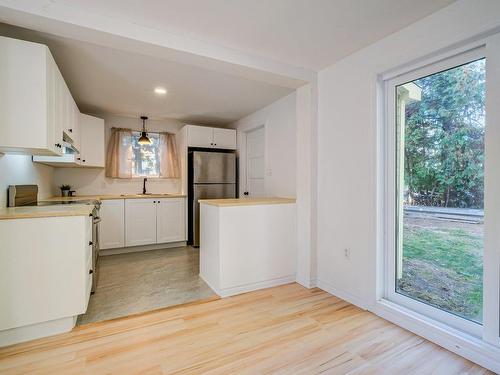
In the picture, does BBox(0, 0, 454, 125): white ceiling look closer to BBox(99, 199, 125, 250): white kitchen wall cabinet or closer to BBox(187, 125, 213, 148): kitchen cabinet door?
BBox(187, 125, 213, 148): kitchen cabinet door

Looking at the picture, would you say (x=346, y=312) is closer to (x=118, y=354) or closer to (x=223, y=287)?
(x=223, y=287)

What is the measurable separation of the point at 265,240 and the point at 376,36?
2.16 m

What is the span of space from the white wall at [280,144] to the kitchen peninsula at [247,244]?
0.61 meters

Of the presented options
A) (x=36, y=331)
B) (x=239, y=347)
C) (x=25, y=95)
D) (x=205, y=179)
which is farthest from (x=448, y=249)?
(x=205, y=179)

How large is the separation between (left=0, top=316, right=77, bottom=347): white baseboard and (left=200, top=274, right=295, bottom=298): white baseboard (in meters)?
1.24

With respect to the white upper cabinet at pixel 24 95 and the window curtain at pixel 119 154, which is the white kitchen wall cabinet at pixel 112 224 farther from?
the white upper cabinet at pixel 24 95

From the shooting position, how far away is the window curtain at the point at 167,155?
481cm

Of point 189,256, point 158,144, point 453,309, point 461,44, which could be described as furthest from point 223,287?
point 158,144

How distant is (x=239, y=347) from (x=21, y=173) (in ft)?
8.62

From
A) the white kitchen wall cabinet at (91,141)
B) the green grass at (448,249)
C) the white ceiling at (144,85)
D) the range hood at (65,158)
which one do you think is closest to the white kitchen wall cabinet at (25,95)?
the white ceiling at (144,85)

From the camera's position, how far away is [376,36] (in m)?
2.12

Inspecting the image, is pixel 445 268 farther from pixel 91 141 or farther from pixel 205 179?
pixel 91 141

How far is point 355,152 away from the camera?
7.84 feet

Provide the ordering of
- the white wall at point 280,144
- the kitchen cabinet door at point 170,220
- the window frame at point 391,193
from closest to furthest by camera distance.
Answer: the window frame at point 391,193 < the white wall at point 280,144 < the kitchen cabinet door at point 170,220
